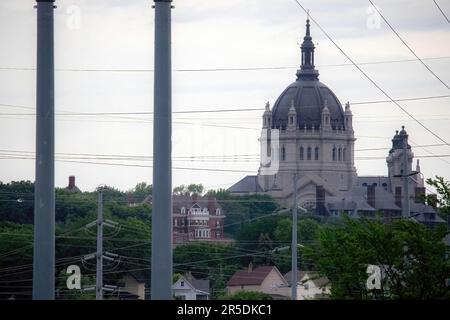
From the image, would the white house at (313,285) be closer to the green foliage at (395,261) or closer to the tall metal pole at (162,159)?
the green foliage at (395,261)

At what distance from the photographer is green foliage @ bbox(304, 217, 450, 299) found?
106 feet

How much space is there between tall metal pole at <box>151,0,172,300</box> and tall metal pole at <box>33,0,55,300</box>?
5.25 feet

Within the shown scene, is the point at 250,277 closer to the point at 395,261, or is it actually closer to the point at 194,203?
the point at 395,261

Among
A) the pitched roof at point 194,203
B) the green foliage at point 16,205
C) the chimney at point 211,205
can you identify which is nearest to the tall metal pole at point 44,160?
the green foliage at point 16,205

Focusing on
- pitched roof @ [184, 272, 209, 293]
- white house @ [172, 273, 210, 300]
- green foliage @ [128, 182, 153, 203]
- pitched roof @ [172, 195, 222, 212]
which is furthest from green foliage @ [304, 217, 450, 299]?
pitched roof @ [172, 195, 222, 212]

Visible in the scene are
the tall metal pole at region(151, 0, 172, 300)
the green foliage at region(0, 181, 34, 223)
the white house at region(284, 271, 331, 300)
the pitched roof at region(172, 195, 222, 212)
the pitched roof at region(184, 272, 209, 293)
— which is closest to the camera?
the tall metal pole at region(151, 0, 172, 300)

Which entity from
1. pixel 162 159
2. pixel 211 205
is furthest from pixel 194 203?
pixel 162 159

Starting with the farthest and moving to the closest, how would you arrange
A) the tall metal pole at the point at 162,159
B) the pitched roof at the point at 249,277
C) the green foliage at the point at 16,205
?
the green foliage at the point at 16,205 → the pitched roof at the point at 249,277 → the tall metal pole at the point at 162,159

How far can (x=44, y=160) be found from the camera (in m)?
21.7

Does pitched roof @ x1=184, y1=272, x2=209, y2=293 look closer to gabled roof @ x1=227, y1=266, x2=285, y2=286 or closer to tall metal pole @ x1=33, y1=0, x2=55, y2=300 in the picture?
gabled roof @ x1=227, y1=266, x2=285, y2=286

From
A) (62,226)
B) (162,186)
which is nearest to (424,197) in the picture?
(162,186)

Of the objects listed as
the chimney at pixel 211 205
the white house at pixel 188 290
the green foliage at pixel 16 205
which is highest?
the chimney at pixel 211 205

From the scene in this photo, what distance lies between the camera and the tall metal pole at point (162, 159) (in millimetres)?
21547

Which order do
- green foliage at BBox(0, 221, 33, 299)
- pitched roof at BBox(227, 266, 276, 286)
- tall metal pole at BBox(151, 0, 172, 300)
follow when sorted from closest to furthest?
1. tall metal pole at BBox(151, 0, 172, 300)
2. green foliage at BBox(0, 221, 33, 299)
3. pitched roof at BBox(227, 266, 276, 286)
